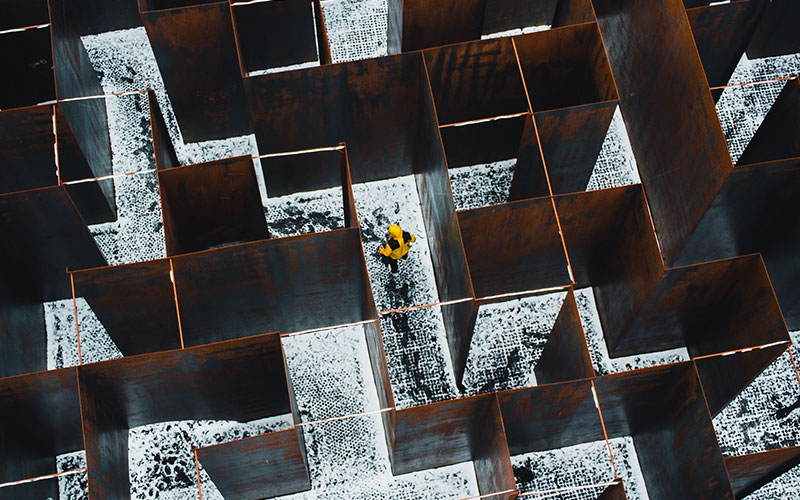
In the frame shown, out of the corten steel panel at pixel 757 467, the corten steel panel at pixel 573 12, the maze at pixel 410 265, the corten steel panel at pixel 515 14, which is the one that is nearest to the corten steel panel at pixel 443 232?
the maze at pixel 410 265

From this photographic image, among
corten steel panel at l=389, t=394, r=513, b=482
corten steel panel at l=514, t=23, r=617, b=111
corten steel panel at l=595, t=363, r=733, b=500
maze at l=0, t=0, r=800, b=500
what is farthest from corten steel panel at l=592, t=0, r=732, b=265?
corten steel panel at l=389, t=394, r=513, b=482

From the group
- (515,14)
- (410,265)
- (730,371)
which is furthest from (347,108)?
(730,371)

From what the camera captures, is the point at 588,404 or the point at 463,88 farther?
the point at 463,88

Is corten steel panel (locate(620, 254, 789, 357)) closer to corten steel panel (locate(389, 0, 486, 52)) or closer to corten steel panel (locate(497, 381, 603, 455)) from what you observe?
corten steel panel (locate(497, 381, 603, 455))

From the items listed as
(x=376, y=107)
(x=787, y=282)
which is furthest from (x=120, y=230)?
(x=787, y=282)

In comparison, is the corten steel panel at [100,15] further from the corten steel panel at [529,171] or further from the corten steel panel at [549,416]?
the corten steel panel at [549,416]

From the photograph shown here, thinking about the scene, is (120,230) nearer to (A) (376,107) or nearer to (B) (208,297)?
(B) (208,297)

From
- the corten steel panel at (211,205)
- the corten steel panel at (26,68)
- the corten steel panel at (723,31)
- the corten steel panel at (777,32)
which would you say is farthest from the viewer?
the corten steel panel at (777,32)

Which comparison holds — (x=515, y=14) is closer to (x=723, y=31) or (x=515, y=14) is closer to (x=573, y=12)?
(x=573, y=12)
